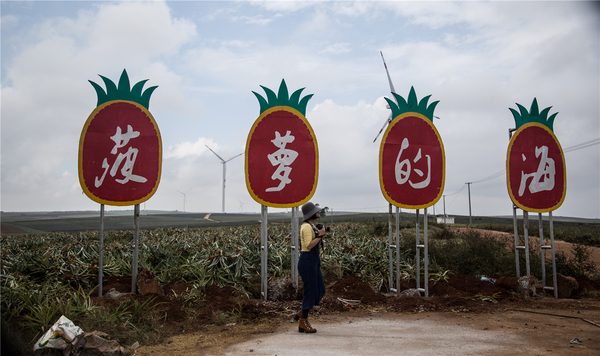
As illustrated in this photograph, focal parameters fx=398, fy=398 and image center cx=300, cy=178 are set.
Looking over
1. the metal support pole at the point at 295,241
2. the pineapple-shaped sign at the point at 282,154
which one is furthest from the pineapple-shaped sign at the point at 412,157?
the metal support pole at the point at 295,241

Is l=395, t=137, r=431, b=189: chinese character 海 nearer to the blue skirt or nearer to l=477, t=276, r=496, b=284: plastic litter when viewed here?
l=477, t=276, r=496, b=284: plastic litter

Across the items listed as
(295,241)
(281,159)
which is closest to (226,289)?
(295,241)

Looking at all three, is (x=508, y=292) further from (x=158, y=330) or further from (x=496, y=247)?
(x=158, y=330)

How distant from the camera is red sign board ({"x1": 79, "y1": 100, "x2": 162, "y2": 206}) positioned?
283 inches

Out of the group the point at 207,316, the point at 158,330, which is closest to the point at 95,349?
the point at 158,330

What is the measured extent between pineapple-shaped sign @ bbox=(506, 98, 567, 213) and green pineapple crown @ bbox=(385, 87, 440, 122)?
2.21 m

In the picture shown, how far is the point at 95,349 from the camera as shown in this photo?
4539 millimetres

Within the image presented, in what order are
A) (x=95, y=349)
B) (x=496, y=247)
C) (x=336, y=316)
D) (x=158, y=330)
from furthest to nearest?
(x=496, y=247) → (x=336, y=316) → (x=158, y=330) → (x=95, y=349)

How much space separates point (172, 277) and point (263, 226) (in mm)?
2536

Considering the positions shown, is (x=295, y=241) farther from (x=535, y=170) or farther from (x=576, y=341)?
(x=535, y=170)

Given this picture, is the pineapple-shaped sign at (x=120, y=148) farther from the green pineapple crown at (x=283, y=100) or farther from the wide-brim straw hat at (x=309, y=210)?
the wide-brim straw hat at (x=309, y=210)

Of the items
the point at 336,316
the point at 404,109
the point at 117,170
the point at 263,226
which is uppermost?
the point at 404,109

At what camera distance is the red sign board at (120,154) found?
7199 millimetres

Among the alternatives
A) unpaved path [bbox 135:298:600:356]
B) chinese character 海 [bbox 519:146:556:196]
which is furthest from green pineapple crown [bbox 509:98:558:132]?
unpaved path [bbox 135:298:600:356]
